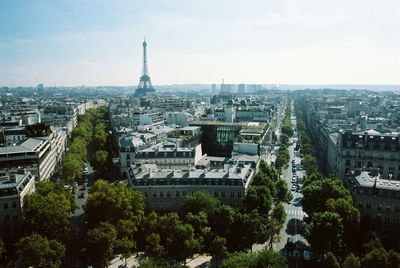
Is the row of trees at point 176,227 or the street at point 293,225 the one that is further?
the street at point 293,225

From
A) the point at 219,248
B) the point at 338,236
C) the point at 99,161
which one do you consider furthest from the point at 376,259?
Result: the point at 99,161

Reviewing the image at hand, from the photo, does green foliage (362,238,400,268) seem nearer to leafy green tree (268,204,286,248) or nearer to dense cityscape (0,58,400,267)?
dense cityscape (0,58,400,267)

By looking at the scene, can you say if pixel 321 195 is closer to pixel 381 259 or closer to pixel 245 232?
pixel 245 232

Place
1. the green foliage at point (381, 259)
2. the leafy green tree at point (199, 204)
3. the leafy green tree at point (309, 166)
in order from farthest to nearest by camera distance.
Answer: the leafy green tree at point (309, 166) < the leafy green tree at point (199, 204) < the green foliage at point (381, 259)

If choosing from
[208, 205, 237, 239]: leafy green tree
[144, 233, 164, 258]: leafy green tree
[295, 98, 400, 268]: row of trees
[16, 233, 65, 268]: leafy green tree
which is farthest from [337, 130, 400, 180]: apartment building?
[16, 233, 65, 268]: leafy green tree

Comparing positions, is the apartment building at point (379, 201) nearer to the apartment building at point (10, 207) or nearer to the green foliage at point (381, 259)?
the green foliage at point (381, 259)

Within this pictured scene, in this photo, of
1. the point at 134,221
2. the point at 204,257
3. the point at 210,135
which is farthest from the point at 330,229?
the point at 210,135

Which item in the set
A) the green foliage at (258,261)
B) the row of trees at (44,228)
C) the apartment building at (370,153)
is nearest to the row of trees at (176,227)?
the row of trees at (44,228)

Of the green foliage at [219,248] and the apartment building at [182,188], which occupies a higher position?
the apartment building at [182,188]

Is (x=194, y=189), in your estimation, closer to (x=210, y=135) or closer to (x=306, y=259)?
(x=306, y=259)
